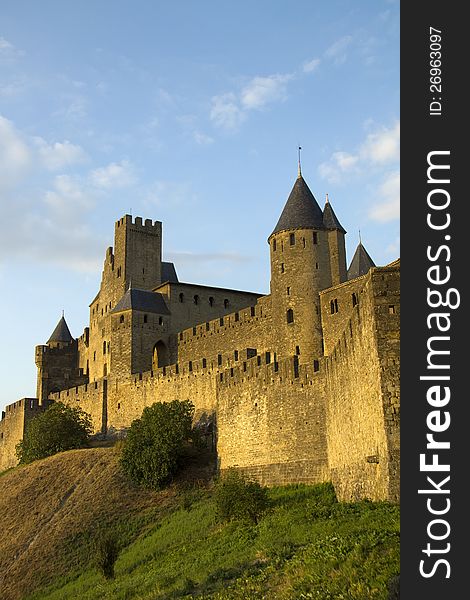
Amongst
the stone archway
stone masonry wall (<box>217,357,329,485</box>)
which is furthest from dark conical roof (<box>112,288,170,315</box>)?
stone masonry wall (<box>217,357,329,485</box>)

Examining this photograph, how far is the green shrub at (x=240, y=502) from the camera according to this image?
25.0 m

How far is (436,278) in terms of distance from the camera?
10750mm

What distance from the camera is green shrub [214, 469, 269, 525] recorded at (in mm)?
25047

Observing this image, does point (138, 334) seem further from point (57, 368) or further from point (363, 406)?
point (363, 406)

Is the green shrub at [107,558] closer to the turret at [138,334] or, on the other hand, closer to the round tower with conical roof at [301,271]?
the round tower with conical roof at [301,271]

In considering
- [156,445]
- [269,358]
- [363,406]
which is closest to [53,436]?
[156,445]

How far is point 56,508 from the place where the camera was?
3538 centimetres

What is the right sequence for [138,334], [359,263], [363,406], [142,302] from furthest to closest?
[142,302], [138,334], [359,263], [363,406]

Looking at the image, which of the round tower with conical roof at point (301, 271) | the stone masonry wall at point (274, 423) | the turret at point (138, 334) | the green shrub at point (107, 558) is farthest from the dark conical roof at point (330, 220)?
the green shrub at point (107, 558)

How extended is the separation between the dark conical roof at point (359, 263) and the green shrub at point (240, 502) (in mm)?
22448

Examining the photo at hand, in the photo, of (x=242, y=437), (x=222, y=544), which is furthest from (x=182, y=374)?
(x=222, y=544)

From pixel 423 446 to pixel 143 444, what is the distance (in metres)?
27.0

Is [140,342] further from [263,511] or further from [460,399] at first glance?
[460,399]

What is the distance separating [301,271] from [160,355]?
15620 millimetres
